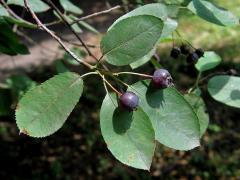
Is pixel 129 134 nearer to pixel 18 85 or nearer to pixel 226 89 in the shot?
pixel 226 89

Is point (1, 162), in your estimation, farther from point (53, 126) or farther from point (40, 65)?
point (53, 126)

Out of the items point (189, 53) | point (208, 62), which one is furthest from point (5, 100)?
point (189, 53)

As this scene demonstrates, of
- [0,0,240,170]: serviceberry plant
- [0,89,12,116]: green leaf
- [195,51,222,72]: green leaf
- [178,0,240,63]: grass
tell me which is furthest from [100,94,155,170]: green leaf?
[178,0,240,63]: grass

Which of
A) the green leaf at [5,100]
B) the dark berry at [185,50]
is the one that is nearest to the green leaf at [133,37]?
the dark berry at [185,50]

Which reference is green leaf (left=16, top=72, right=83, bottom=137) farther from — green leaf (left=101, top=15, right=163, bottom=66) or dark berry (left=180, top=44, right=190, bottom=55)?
dark berry (left=180, top=44, right=190, bottom=55)

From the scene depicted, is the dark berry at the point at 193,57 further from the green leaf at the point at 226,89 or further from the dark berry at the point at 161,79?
the dark berry at the point at 161,79

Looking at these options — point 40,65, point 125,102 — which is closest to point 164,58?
point 40,65

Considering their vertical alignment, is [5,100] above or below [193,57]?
below
